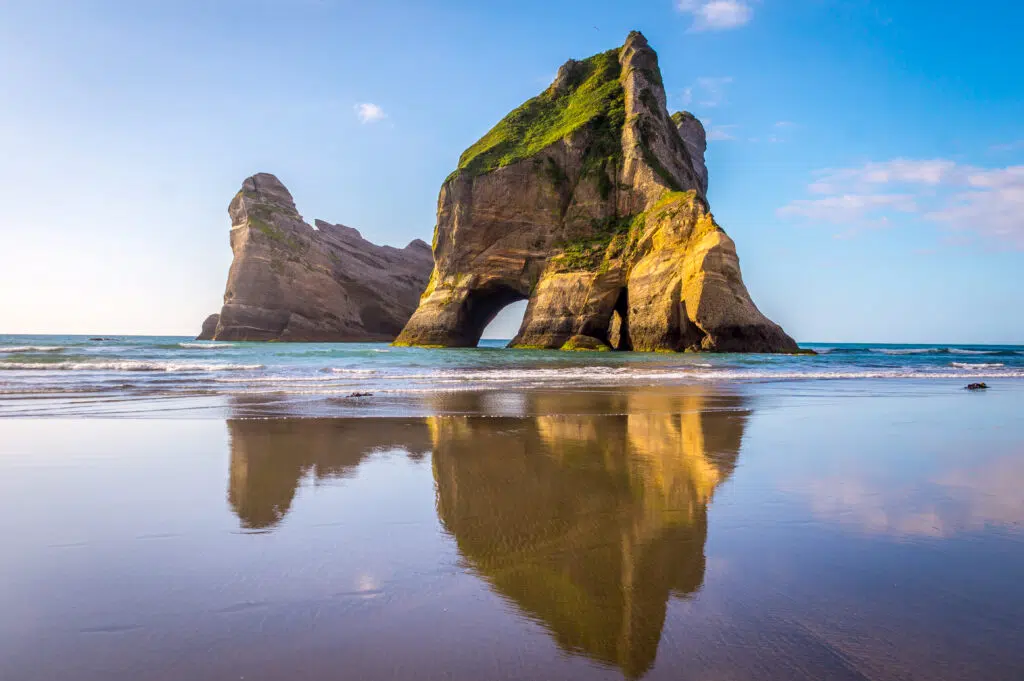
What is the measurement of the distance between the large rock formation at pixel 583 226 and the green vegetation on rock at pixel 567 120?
0.36 feet

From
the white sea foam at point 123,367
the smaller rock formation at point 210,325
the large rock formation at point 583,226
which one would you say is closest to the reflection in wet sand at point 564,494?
the white sea foam at point 123,367

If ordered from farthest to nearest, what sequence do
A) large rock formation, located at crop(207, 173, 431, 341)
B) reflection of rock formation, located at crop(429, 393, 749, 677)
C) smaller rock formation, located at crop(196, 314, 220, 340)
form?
smaller rock formation, located at crop(196, 314, 220, 340)
large rock formation, located at crop(207, 173, 431, 341)
reflection of rock formation, located at crop(429, 393, 749, 677)

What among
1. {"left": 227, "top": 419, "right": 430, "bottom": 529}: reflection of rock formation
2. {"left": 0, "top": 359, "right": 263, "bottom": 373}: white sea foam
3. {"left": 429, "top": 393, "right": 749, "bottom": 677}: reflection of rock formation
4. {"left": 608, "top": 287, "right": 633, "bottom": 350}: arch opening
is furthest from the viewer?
{"left": 608, "top": 287, "right": 633, "bottom": 350}: arch opening

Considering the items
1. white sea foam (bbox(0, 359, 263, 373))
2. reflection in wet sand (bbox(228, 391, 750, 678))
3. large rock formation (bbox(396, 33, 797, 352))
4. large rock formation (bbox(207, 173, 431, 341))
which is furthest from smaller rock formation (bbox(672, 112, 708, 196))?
reflection in wet sand (bbox(228, 391, 750, 678))

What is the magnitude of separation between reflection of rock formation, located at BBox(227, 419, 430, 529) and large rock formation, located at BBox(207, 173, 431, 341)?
2351 inches

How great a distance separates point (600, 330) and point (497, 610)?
36044 mm

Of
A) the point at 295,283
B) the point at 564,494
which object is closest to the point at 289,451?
the point at 564,494

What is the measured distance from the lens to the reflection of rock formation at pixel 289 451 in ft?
11.8

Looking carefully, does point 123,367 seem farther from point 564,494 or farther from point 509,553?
point 509,553

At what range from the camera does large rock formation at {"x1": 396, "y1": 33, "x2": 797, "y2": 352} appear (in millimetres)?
34656

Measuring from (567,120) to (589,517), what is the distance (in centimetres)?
4774

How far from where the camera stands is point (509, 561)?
2.59 metres

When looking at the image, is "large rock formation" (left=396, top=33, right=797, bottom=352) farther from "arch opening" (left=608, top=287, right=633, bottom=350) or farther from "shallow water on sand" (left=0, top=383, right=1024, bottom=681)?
"shallow water on sand" (left=0, top=383, right=1024, bottom=681)

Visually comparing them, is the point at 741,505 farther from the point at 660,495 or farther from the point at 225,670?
the point at 225,670
